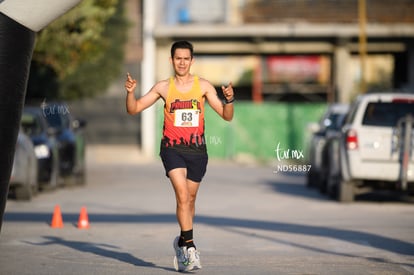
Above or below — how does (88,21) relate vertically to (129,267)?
above

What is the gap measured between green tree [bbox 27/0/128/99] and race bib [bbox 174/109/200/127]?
1449 cm

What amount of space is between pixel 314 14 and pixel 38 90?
76.8 ft

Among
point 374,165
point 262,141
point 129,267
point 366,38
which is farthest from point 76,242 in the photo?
point 366,38

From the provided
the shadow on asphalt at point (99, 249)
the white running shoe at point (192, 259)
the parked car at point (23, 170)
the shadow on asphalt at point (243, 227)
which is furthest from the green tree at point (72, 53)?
the white running shoe at point (192, 259)

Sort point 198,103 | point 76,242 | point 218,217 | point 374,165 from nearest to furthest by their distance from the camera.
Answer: point 198,103 → point 76,242 → point 218,217 → point 374,165

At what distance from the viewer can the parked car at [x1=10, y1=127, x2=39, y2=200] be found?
19953 mm

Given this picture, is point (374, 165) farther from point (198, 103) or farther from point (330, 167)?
point (198, 103)

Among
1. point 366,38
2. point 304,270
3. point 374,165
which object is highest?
point 366,38

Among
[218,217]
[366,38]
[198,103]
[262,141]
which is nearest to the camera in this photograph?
[198,103]

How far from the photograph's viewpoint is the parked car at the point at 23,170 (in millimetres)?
19953

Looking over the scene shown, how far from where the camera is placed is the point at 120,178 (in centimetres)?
3067

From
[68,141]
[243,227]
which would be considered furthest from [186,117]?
[68,141]

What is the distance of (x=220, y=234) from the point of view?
45.6 ft

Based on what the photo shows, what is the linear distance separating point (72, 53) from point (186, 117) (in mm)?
18091
